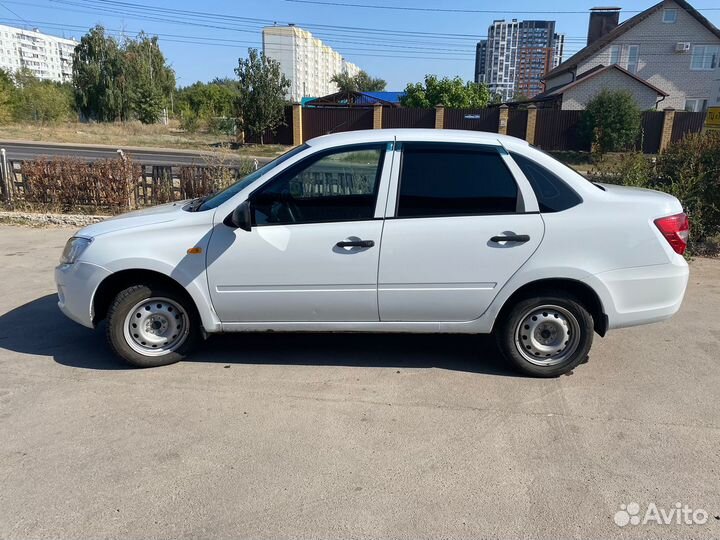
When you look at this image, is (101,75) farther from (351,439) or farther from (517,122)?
(351,439)

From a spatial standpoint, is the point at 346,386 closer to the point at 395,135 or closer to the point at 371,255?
the point at 371,255

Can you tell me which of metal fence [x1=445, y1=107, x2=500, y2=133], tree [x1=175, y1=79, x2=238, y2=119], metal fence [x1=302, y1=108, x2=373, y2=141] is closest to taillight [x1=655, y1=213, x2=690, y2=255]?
metal fence [x1=445, y1=107, x2=500, y2=133]

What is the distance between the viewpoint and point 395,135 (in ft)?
13.9

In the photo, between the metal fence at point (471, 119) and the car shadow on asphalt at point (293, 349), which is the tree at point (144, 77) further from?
the car shadow on asphalt at point (293, 349)

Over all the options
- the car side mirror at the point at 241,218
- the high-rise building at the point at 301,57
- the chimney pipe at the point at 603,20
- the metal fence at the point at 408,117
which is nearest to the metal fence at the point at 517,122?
the metal fence at the point at 408,117

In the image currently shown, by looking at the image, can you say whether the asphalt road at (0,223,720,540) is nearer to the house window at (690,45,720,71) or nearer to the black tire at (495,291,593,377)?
the black tire at (495,291,593,377)

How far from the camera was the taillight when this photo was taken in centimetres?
404

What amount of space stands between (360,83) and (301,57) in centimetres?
2473

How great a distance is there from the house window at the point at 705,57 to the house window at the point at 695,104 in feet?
8.52

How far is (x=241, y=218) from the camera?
3.89 m

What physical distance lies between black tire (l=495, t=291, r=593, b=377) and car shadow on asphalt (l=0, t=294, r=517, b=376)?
259mm

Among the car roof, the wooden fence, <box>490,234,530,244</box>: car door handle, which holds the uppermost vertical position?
the wooden fence

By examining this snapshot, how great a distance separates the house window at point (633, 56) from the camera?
46969mm

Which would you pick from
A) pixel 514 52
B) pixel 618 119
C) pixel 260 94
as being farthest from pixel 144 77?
pixel 514 52
